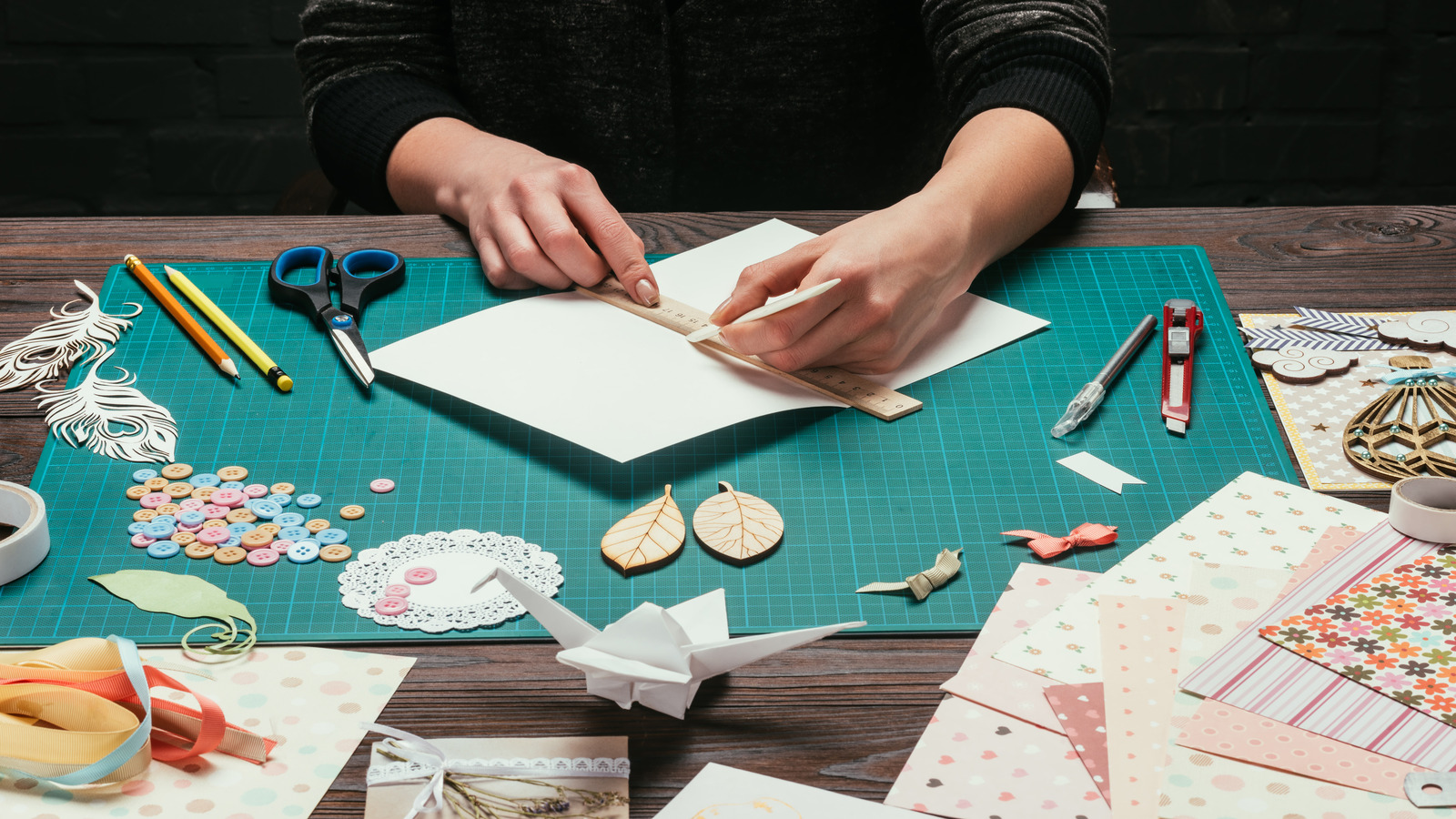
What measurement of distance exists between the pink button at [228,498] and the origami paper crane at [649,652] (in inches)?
10.9

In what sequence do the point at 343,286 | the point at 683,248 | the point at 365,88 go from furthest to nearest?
the point at 365,88 → the point at 683,248 → the point at 343,286

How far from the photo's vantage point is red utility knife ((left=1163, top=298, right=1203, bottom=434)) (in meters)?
0.86

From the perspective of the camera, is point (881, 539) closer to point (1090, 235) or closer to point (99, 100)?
point (1090, 235)

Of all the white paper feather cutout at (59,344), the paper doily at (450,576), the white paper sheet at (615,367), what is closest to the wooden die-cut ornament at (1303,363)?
the white paper sheet at (615,367)

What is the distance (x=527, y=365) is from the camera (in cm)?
91

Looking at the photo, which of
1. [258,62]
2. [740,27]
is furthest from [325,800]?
[258,62]

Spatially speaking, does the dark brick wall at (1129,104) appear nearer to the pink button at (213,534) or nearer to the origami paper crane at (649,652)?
the pink button at (213,534)

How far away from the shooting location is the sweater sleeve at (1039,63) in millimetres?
1187

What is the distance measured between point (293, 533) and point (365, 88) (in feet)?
2.51

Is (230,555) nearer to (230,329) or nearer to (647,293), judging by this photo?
(230,329)

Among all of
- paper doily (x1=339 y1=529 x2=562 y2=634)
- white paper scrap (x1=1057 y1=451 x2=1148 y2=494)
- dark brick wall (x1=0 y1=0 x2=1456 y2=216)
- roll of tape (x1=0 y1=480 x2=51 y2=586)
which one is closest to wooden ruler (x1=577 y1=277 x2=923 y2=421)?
white paper scrap (x1=1057 y1=451 x2=1148 y2=494)

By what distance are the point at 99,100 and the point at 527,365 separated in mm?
2045

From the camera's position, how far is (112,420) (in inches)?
33.9

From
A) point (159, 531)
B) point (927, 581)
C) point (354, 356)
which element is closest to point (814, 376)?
point (927, 581)
